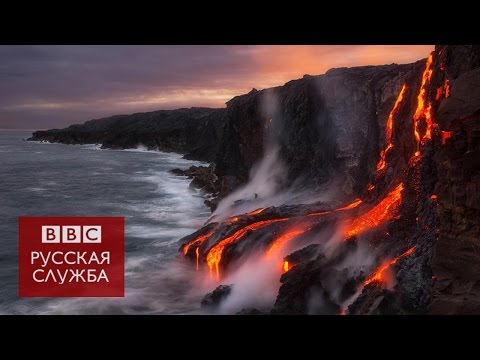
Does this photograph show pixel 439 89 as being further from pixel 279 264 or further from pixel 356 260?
pixel 279 264

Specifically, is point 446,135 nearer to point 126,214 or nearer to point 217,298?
point 217,298

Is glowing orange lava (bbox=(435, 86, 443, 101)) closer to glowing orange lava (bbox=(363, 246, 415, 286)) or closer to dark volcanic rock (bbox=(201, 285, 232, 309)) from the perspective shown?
glowing orange lava (bbox=(363, 246, 415, 286))

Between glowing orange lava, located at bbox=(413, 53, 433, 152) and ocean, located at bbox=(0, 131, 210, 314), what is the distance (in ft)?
27.9

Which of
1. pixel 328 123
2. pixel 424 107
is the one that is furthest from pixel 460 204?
pixel 328 123

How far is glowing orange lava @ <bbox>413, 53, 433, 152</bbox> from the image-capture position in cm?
1300

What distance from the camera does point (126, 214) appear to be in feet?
103

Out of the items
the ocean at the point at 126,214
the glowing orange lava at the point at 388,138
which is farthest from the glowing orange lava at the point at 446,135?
the ocean at the point at 126,214

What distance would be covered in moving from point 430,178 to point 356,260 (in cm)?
304

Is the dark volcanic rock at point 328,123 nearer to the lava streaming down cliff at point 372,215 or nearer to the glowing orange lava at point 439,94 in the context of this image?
the lava streaming down cliff at point 372,215

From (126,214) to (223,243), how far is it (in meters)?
16.4

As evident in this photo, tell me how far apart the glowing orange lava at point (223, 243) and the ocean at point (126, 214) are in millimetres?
963

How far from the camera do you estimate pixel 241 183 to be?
31797 mm

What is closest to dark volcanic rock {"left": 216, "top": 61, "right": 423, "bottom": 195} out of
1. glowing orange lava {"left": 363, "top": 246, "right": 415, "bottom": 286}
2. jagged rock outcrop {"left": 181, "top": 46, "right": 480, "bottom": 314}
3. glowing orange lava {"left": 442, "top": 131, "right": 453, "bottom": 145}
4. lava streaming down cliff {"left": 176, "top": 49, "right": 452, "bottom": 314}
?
jagged rock outcrop {"left": 181, "top": 46, "right": 480, "bottom": 314}

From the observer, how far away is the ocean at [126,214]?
15250 mm
